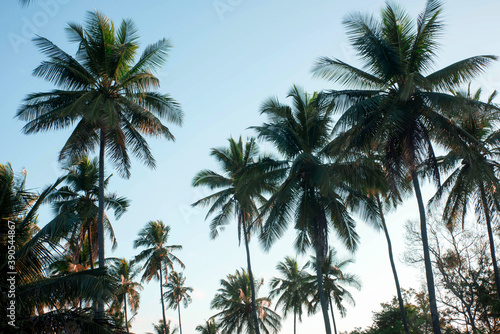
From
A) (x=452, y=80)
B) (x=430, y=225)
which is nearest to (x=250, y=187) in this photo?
(x=452, y=80)

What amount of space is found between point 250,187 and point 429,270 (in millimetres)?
7794

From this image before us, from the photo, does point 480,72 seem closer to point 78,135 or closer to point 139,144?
point 139,144

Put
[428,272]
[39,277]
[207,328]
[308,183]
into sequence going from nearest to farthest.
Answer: [39,277]
[428,272]
[308,183]
[207,328]

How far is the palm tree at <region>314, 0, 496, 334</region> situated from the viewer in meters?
13.3

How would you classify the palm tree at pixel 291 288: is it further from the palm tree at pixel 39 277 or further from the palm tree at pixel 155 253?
the palm tree at pixel 39 277

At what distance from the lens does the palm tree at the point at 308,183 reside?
1642cm

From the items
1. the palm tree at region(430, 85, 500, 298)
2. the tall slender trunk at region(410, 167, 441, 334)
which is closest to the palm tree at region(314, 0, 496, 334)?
the tall slender trunk at region(410, 167, 441, 334)

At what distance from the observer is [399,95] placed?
13578mm

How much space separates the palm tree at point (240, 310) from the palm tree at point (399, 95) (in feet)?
71.2

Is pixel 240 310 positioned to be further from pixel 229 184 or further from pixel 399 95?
pixel 399 95

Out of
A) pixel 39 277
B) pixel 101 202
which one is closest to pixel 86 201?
pixel 101 202

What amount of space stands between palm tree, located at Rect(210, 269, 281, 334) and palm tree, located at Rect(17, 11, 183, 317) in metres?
20.1

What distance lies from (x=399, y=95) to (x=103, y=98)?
34.4 ft

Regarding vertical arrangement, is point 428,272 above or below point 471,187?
below
